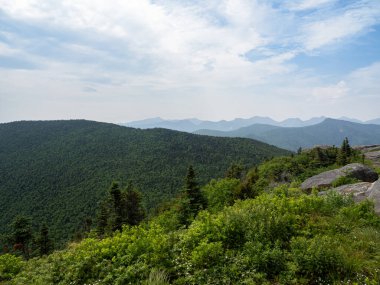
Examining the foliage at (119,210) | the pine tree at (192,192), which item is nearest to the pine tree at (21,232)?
the foliage at (119,210)

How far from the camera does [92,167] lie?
14888 cm

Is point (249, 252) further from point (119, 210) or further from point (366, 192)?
point (119, 210)

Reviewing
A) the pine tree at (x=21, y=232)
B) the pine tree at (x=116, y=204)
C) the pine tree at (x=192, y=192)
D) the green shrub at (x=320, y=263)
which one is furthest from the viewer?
the pine tree at (x=21, y=232)

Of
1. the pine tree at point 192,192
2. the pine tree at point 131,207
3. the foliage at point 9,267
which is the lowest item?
the pine tree at point 131,207

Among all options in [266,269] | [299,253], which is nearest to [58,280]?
[266,269]

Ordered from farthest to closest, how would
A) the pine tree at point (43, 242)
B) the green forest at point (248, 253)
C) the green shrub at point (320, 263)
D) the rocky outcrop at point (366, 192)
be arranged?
the pine tree at point (43, 242), the rocky outcrop at point (366, 192), the green forest at point (248, 253), the green shrub at point (320, 263)

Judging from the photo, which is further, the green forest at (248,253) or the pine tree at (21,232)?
the pine tree at (21,232)

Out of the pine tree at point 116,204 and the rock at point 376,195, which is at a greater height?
the rock at point 376,195

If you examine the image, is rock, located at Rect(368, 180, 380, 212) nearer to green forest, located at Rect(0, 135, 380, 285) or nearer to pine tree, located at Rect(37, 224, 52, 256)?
green forest, located at Rect(0, 135, 380, 285)

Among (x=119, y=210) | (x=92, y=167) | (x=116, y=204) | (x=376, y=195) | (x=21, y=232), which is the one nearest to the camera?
(x=376, y=195)

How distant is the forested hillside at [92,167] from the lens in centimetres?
10650

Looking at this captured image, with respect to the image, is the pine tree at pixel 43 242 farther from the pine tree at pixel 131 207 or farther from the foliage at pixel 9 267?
the foliage at pixel 9 267

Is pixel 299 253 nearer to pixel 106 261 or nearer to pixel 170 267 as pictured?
pixel 170 267

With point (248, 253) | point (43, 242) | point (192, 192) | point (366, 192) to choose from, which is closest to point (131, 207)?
point (192, 192)
